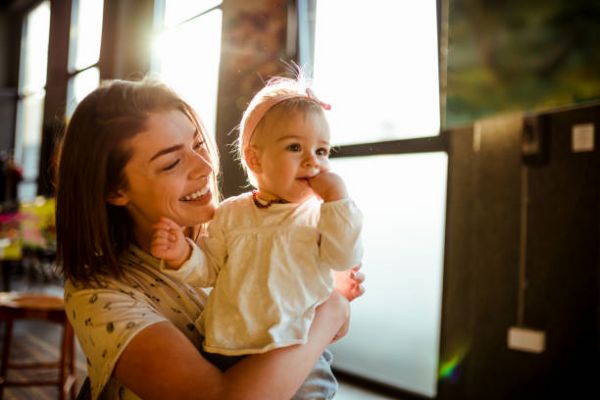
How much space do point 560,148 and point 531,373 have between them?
3.65 feet

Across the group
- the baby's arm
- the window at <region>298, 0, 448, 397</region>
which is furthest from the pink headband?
the window at <region>298, 0, 448, 397</region>

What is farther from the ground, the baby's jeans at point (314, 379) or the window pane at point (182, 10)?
the window pane at point (182, 10)

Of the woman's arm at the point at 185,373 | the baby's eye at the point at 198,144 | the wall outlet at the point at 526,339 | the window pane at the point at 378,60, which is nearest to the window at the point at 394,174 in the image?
the window pane at the point at 378,60

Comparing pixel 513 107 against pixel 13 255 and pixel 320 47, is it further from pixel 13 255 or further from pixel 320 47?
pixel 13 255

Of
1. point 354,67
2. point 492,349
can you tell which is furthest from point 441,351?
point 354,67

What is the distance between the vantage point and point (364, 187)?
334 cm

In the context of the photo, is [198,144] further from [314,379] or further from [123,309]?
[314,379]

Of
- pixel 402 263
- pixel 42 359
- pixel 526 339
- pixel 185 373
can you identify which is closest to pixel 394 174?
pixel 402 263

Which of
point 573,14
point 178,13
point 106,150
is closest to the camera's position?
point 106,150

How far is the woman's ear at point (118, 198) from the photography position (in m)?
1.05

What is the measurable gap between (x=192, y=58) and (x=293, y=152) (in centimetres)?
47

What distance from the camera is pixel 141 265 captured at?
1.08m

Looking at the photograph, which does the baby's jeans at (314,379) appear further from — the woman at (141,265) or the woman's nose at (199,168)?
the woman's nose at (199,168)

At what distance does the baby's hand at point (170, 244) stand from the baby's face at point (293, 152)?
0.66ft
